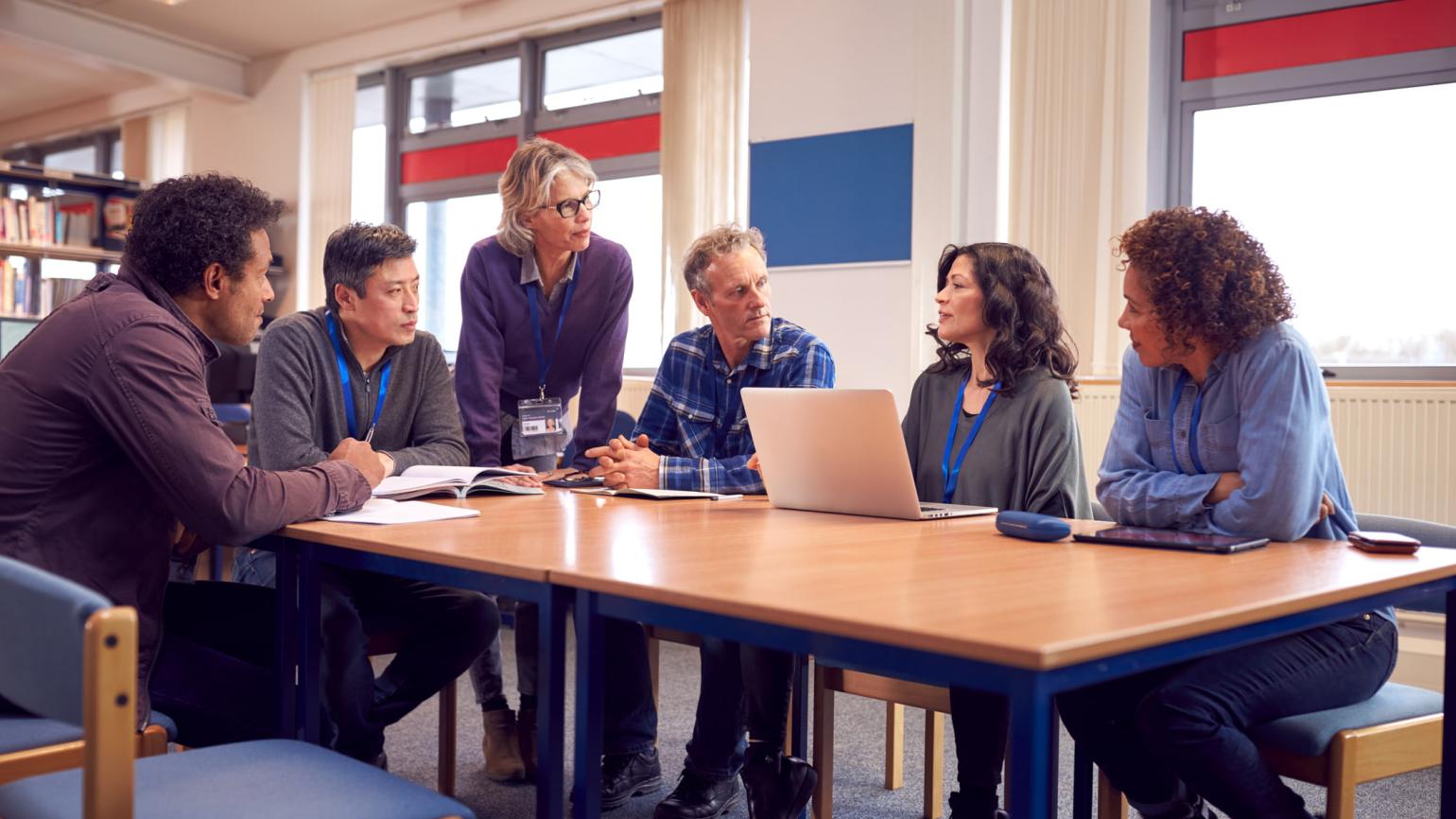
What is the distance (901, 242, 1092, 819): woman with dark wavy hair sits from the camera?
221 centimetres

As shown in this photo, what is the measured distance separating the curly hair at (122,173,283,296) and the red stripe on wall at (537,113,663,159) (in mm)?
4388

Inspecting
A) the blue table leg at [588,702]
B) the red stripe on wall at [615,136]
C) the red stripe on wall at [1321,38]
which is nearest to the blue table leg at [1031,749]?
the blue table leg at [588,702]

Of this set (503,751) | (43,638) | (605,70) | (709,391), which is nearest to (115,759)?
(43,638)

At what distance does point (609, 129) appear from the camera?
253 inches

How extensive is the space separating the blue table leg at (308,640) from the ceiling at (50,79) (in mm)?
6638

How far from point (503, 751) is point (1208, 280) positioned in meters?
1.86

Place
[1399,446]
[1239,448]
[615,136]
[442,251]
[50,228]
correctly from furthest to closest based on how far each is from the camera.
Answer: [442,251] → [50,228] → [615,136] → [1399,446] → [1239,448]

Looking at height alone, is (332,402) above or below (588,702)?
above

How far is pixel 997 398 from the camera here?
90.9 inches

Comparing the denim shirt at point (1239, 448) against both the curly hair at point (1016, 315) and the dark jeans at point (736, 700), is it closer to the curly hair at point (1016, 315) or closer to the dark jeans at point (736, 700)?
the curly hair at point (1016, 315)

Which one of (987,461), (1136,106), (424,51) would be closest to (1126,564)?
(987,461)

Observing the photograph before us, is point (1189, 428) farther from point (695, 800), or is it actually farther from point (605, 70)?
point (605, 70)

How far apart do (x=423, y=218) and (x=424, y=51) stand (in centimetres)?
102

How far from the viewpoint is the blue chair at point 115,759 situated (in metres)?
0.95
